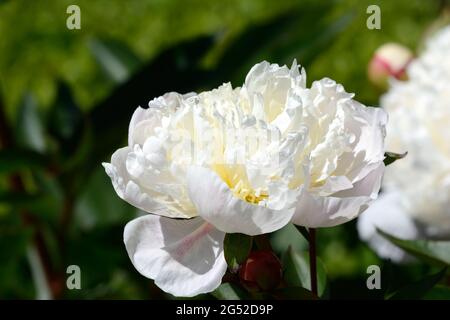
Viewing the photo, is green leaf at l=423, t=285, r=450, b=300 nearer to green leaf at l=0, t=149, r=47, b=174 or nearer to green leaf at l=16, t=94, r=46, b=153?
green leaf at l=0, t=149, r=47, b=174

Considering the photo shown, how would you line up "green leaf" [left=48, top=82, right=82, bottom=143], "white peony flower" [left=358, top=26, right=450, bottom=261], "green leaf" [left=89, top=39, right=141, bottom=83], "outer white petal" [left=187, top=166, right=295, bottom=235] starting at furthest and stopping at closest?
"green leaf" [left=89, top=39, right=141, bottom=83], "green leaf" [left=48, top=82, right=82, bottom=143], "white peony flower" [left=358, top=26, right=450, bottom=261], "outer white petal" [left=187, top=166, right=295, bottom=235]

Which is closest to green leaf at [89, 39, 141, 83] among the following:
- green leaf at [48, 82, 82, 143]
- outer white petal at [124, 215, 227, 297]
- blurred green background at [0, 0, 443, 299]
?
blurred green background at [0, 0, 443, 299]

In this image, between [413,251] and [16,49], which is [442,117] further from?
[16,49]

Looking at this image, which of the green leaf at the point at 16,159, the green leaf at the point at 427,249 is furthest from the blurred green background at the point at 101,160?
the green leaf at the point at 427,249

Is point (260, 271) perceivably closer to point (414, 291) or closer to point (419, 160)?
point (414, 291)

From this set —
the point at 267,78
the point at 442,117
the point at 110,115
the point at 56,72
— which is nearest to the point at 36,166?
the point at 110,115

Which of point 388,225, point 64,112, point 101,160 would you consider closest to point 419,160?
point 388,225
